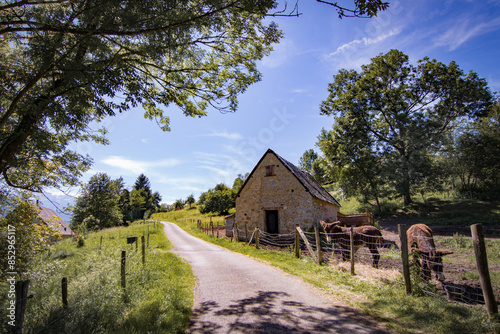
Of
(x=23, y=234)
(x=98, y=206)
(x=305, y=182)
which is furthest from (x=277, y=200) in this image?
(x=98, y=206)

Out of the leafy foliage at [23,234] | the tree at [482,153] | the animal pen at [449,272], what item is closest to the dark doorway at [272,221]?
the animal pen at [449,272]

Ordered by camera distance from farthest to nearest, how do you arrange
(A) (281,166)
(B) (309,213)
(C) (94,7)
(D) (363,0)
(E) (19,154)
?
1. (A) (281,166)
2. (B) (309,213)
3. (E) (19,154)
4. (C) (94,7)
5. (D) (363,0)

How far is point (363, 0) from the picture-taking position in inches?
148

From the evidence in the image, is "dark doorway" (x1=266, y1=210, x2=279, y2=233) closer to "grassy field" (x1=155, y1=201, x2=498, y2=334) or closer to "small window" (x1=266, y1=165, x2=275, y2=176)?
"small window" (x1=266, y1=165, x2=275, y2=176)

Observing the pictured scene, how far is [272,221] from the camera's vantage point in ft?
59.4

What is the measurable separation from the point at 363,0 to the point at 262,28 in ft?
10.0

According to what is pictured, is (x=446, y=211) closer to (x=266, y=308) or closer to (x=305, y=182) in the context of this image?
(x=305, y=182)

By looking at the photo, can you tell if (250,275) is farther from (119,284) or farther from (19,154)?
(19,154)

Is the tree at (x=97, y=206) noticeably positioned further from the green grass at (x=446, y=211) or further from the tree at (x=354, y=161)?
the green grass at (x=446, y=211)

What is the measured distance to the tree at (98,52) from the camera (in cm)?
445

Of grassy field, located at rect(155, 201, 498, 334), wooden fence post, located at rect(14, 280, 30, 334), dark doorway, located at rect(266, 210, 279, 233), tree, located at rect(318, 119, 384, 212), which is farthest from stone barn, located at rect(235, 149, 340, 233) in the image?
wooden fence post, located at rect(14, 280, 30, 334)

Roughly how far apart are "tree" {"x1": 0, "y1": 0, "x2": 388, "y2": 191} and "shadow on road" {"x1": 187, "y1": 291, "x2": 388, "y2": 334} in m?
5.09

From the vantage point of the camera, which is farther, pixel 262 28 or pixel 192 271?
pixel 192 271

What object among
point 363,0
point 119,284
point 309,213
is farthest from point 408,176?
point 119,284
